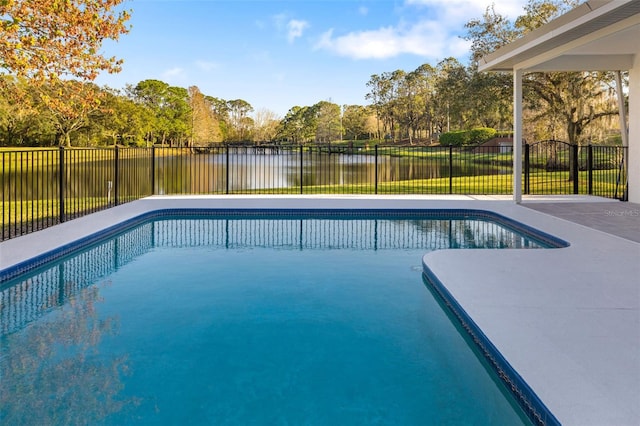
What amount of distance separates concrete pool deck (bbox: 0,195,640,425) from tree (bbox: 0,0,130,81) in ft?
7.28

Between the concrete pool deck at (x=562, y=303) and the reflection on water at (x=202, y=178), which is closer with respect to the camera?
the concrete pool deck at (x=562, y=303)

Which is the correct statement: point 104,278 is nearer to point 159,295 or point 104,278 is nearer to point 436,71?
point 159,295

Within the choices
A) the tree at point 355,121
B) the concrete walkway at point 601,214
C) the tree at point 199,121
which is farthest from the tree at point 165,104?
the concrete walkway at point 601,214

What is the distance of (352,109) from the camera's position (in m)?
70.7

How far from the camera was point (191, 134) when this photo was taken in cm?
5266

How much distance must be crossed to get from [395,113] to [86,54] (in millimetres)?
51931

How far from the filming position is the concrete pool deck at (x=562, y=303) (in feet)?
8.24

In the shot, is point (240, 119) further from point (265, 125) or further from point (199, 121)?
point (199, 121)

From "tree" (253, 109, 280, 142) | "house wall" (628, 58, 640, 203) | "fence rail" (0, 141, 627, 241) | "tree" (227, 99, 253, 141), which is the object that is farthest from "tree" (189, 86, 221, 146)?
"house wall" (628, 58, 640, 203)

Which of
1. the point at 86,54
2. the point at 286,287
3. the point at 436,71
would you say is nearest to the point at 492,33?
the point at 86,54

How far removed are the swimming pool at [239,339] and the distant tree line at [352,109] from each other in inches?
135

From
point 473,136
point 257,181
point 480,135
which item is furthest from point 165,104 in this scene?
point 257,181

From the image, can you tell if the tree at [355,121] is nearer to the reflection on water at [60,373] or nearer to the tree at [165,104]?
the tree at [165,104]

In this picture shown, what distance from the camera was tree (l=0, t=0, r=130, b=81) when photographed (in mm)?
6544
